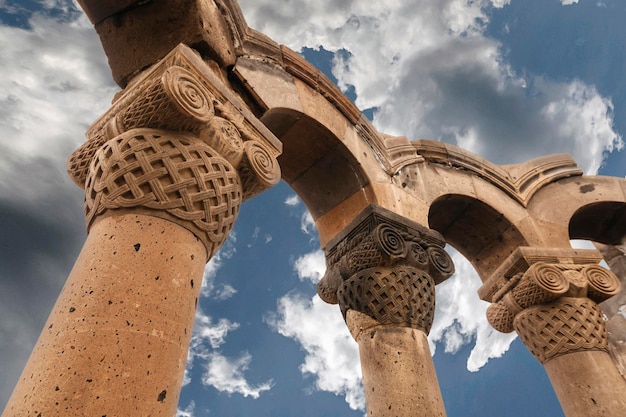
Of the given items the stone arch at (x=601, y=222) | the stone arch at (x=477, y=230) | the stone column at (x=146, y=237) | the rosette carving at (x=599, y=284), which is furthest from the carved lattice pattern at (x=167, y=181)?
the stone arch at (x=601, y=222)

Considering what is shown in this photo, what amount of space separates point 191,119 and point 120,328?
999 mm

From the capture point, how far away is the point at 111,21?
2.64 m

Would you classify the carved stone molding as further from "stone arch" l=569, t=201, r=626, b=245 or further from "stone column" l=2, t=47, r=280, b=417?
"stone arch" l=569, t=201, r=626, b=245

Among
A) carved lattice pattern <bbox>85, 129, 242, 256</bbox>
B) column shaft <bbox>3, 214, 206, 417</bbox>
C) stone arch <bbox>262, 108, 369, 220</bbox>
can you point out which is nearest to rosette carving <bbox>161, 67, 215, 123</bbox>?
carved lattice pattern <bbox>85, 129, 242, 256</bbox>

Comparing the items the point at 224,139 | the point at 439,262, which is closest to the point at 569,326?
the point at 439,262

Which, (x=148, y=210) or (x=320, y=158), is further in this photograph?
(x=320, y=158)

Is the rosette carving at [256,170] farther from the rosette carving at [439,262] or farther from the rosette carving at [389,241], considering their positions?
the rosette carving at [439,262]

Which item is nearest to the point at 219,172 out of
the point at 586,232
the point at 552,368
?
the point at 552,368

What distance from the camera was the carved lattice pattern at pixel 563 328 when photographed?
396cm

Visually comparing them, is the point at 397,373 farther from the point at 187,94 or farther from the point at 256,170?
the point at 187,94

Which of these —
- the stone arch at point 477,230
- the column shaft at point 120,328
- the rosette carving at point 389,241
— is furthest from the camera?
the stone arch at point 477,230

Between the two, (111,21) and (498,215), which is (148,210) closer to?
(111,21)

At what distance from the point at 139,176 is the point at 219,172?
1.17ft

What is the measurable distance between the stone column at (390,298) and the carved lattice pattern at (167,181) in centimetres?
145
